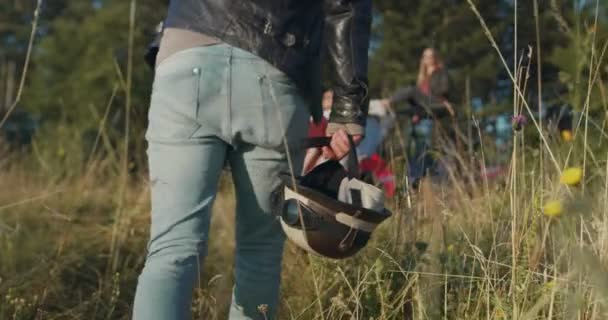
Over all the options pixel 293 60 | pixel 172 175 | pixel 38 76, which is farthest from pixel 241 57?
pixel 38 76

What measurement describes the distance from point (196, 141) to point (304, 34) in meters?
0.34

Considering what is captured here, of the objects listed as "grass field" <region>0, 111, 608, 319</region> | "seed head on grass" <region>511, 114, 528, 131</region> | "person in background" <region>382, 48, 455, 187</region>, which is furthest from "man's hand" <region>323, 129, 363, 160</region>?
"person in background" <region>382, 48, 455, 187</region>

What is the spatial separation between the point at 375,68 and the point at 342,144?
38.6 ft

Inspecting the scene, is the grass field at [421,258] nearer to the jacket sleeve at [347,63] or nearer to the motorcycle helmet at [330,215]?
the motorcycle helmet at [330,215]

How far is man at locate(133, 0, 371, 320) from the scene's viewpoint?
1586 millimetres

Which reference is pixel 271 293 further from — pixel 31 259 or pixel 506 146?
pixel 506 146

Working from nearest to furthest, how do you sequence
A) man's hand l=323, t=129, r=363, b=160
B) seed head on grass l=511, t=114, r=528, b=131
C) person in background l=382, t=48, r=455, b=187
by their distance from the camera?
man's hand l=323, t=129, r=363, b=160 < seed head on grass l=511, t=114, r=528, b=131 < person in background l=382, t=48, r=455, b=187

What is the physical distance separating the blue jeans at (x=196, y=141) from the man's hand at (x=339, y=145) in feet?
0.28

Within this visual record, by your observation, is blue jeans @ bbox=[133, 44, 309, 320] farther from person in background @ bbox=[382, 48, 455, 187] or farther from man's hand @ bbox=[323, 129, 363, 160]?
person in background @ bbox=[382, 48, 455, 187]

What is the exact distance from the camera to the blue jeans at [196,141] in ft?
5.15

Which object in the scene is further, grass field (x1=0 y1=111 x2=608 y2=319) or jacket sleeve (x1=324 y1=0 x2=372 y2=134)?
grass field (x1=0 y1=111 x2=608 y2=319)

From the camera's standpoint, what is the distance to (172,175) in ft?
5.24

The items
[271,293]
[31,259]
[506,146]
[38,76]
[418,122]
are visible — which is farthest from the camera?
[38,76]

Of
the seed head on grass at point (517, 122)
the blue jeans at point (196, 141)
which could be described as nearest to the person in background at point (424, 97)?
the seed head on grass at point (517, 122)
